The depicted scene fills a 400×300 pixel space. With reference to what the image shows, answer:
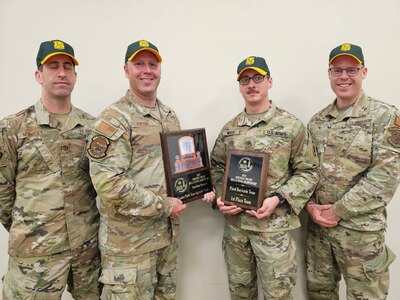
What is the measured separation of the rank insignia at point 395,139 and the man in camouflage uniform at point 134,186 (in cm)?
112

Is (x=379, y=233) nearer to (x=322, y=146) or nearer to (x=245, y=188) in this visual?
(x=322, y=146)

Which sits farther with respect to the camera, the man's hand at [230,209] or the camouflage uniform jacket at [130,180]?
the man's hand at [230,209]

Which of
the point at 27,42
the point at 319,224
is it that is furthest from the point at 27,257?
the point at 319,224

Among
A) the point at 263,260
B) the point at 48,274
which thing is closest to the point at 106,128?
the point at 48,274

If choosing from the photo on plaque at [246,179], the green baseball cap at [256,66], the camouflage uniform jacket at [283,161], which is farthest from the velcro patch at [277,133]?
the green baseball cap at [256,66]

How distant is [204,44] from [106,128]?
Answer: 3.23ft

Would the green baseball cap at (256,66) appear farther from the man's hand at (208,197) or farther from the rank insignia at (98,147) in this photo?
the rank insignia at (98,147)

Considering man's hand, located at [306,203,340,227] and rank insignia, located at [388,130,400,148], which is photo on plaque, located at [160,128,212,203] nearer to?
man's hand, located at [306,203,340,227]

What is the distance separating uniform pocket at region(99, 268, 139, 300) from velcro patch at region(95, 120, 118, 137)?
0.66 m

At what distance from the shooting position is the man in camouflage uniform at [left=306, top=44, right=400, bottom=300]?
1299 millimetres

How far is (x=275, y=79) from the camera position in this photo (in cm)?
178

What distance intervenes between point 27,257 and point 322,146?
166cm

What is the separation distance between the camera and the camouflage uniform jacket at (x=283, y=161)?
1387mm

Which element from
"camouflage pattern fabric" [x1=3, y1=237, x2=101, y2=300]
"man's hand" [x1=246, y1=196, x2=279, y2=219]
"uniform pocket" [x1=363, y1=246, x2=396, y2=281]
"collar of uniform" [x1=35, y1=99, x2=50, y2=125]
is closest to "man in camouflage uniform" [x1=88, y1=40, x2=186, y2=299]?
"camouflage pattern fabric" [x1=3, y1=237, x2=101, y2=300]
